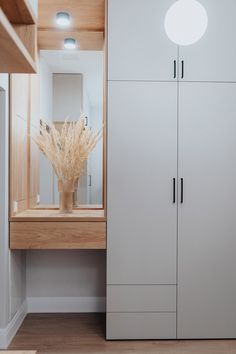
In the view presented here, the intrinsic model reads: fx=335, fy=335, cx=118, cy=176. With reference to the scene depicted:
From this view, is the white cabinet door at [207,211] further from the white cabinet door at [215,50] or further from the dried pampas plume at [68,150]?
the dried pampas plume at [68,150]

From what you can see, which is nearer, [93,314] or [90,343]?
[90,343]

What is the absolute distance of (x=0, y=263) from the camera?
2.34m

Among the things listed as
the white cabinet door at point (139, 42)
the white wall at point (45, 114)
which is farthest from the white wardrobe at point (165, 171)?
the white wall at point (45, 114)

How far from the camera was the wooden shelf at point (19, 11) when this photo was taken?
3.88ft

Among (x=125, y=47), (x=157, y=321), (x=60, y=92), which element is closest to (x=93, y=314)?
(x=157, y=321)

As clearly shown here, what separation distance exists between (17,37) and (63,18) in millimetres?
1814

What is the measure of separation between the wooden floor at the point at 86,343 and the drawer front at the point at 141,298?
0.80 ft

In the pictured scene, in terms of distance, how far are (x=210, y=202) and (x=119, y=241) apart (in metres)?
0.73

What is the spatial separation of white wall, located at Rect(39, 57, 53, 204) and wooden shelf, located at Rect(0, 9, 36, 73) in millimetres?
1607

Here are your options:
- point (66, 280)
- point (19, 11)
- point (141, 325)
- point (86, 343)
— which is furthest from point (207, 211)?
point (19, 11)

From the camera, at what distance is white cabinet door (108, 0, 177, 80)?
2.42 meters

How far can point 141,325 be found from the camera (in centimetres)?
245

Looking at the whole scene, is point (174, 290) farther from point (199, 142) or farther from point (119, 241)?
point (199, 142)

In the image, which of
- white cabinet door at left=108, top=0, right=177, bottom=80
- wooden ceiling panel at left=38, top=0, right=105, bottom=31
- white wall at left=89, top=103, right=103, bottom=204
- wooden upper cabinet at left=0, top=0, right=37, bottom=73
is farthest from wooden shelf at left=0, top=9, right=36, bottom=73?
white wall at left=89, top=103, right=103, bottom=204
